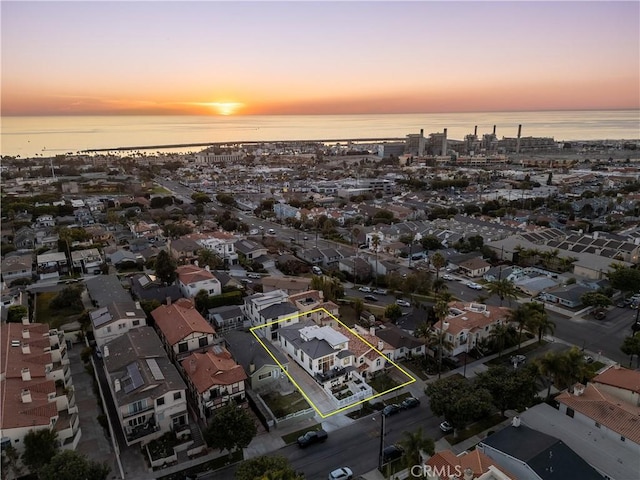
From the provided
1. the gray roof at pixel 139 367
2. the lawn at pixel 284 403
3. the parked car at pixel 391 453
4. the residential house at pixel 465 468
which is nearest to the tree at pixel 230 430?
the gray roof at pixel 139 367

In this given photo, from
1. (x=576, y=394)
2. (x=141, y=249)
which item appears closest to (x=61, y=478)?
(x=576, y=394)

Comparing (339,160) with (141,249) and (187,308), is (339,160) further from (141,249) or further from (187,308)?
(187,308)

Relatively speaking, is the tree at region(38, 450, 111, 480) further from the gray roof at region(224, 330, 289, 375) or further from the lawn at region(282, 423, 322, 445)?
the gray roof at region(224, 330, 289, 375)

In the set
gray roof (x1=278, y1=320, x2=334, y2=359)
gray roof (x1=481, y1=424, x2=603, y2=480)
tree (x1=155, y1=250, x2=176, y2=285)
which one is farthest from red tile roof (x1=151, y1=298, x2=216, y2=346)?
gray roof (x1=481, y1=424, x2=603, y2=480)

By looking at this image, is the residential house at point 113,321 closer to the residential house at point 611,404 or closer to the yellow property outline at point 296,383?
the yellow property outline at point 296,383

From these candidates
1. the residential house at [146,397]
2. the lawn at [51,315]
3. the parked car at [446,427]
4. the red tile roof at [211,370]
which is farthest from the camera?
the lawn at [51,315]
